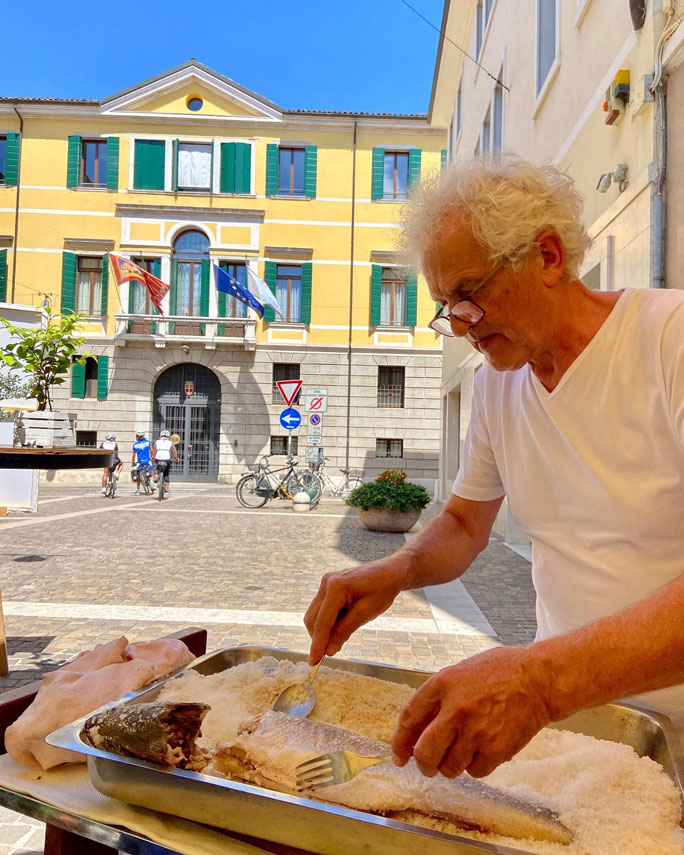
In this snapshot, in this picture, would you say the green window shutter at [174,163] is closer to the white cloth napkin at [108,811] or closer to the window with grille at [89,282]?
the window with grille at [89,282]

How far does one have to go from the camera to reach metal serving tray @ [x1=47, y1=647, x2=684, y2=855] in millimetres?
734

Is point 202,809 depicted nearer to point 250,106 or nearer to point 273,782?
point 273,782

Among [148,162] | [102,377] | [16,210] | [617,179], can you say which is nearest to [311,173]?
[148,162]

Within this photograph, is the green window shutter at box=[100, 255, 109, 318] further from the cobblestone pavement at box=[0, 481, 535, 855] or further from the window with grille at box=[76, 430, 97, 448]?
the cobblestone pavement at box=[0, 481, 535, 855]

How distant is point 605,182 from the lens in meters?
5.71

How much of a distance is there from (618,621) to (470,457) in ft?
2.69

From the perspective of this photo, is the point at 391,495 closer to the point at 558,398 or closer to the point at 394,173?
the point at 558,398

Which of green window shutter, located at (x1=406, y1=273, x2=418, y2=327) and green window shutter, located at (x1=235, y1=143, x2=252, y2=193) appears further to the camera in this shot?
green window shutter, located at (x1=235, y1=143, x2=252, y2=193)

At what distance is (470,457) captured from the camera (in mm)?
1714

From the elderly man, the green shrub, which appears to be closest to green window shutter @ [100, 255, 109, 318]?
the green shrub

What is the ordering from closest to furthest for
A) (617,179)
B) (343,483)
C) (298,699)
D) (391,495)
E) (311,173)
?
1. (298,699)
2. (617,179)
3. (391,495)
4. (343,483)
5. (311,173)

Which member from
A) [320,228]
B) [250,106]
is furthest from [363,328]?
[250,106]

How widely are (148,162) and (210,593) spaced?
21.0 metres

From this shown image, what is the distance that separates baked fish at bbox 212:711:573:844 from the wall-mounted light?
5494 millimetres
